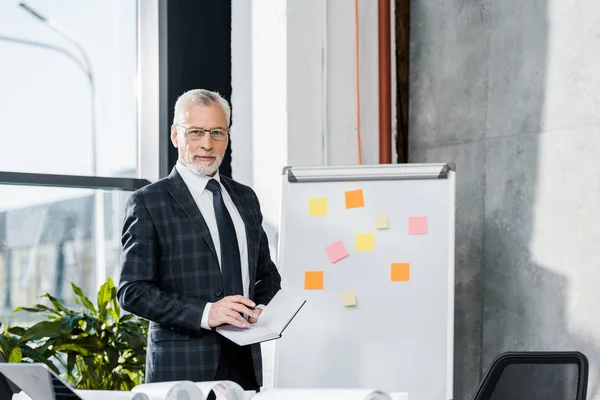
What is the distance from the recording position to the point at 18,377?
1207 mm

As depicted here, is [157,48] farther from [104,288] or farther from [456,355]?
[456,355]

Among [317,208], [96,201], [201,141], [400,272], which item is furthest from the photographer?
[96,201]

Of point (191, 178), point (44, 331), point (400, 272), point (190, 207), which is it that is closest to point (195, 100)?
point (191, 178)

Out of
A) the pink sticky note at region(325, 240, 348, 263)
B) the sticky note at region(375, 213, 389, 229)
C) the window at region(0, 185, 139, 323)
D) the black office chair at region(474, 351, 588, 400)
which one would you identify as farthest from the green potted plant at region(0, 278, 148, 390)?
the black office chair at region(474, 351, 588, 400)

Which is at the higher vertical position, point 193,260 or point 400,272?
point 193,260

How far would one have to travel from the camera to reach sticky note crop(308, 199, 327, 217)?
340 centimetres

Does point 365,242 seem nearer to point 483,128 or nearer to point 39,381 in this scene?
point 483,128

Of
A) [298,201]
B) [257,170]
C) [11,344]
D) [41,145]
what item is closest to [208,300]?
[298,201]

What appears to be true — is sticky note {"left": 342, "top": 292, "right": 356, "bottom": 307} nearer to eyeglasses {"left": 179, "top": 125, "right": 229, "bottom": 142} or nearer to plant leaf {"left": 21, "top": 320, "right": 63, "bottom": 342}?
eyeglasses {"left": 179, "top": 125, "right": 229, "bottom": 142}

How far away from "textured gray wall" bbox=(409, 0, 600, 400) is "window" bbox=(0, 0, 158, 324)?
4.83 ft

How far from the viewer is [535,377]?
1.79 meters

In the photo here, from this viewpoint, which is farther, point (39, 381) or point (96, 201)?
point (96, 201)

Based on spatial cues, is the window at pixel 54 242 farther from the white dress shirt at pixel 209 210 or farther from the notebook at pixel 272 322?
the notebook at pixel 272 322

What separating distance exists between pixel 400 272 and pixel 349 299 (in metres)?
0.23
